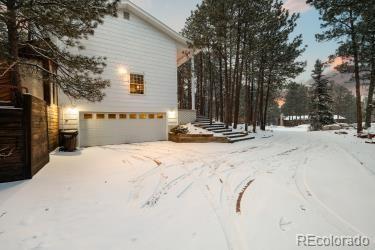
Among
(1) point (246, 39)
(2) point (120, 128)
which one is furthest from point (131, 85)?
(1) point (246, 39)

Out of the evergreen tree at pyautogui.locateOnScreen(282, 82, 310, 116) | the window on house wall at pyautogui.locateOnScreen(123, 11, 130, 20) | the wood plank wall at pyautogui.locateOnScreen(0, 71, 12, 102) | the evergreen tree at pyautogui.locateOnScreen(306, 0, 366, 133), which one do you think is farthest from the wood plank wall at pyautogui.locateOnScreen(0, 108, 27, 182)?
the evergreen tree at pyautogui.locateOnScreen(282, 82, 310, 116)

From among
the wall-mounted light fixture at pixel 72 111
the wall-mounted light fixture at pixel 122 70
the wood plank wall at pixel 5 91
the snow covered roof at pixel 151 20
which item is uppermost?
the snow covered roof at pixel 151 20

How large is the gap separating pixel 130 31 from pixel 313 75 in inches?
980

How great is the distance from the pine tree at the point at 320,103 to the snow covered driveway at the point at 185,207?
23952mm

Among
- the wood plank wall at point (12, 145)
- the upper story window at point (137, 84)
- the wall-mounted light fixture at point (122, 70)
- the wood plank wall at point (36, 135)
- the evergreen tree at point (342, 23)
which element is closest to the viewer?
the wood plank wall at point (12, 145)

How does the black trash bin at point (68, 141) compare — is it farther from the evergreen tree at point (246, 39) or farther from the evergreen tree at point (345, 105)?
the evergreen tree at point (345, 105)

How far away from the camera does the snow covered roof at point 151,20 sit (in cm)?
1259

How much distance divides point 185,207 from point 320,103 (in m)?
29.0

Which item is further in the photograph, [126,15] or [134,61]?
[134,61]

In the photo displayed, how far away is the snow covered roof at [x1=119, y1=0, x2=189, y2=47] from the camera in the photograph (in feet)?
41.3

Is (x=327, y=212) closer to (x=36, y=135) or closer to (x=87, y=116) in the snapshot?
(x=36, y=135)

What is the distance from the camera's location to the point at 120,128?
13.1 metres

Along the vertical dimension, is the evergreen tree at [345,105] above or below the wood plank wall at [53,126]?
above

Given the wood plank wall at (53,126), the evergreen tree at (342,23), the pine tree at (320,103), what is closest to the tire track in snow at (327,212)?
the wood plank wall at (53,126)
